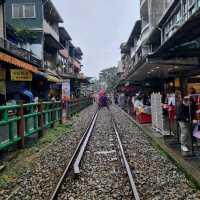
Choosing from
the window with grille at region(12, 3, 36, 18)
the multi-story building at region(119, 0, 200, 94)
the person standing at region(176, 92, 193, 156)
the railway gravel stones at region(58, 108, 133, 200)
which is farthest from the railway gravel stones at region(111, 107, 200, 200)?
the window with grille at region(12, 3, 36, 18)

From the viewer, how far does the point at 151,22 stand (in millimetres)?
35438

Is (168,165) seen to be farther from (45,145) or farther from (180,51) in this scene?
(45,145)

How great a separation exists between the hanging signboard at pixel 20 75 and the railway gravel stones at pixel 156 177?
22.6ft

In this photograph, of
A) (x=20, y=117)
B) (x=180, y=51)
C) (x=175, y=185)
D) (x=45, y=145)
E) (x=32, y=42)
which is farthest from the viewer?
(x=32, y=42)

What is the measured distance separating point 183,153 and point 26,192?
4.25 metres

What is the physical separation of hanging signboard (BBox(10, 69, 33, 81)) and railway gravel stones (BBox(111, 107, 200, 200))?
22.6 feet

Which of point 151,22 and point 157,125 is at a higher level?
point 151,22

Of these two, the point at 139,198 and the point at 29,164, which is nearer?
the point at 139,198

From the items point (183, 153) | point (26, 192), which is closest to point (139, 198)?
point (26, 192)

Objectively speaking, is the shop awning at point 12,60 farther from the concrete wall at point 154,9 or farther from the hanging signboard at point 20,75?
the concrete wall at point 154,9

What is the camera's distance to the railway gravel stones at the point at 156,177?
21.5 ft

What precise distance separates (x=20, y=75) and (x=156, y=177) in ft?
35.8

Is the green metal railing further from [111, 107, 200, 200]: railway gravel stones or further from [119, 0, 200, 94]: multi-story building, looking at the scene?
[119, 0, 200, 94]: multi-story building

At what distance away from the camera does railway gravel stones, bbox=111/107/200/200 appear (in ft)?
21.5
